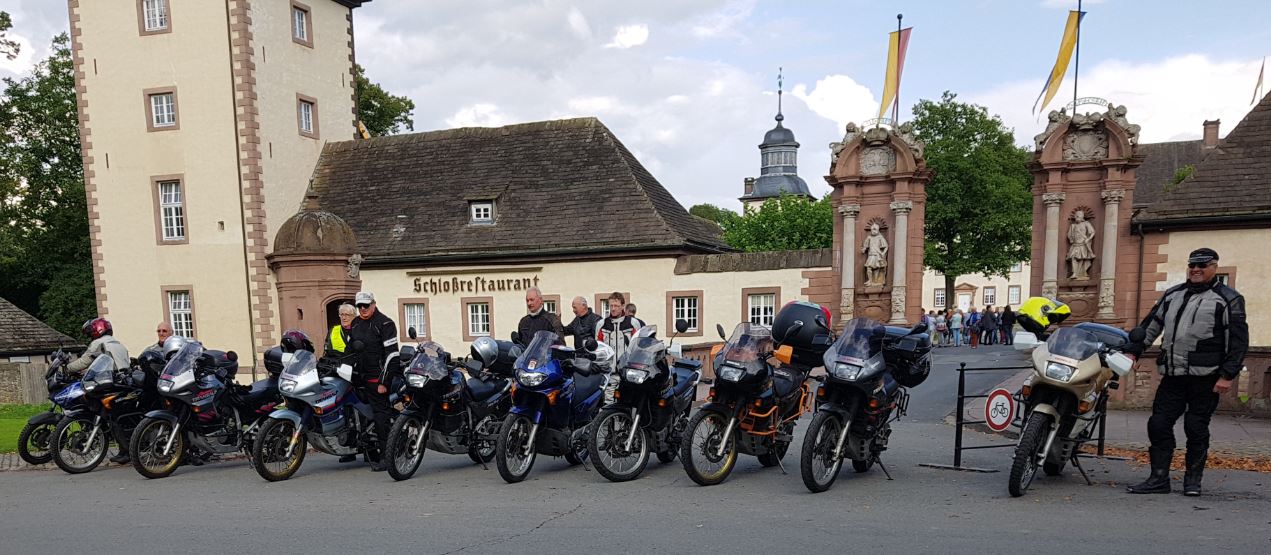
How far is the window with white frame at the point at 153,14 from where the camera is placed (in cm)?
2334

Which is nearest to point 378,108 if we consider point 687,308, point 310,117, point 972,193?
point 310,117

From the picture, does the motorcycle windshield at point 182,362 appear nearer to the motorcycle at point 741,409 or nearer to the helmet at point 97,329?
the helmet at point 97,329

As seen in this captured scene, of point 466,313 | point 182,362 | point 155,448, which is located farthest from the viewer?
point 466,313

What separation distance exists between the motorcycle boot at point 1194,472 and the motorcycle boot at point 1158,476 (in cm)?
12

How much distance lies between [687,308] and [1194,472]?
609 inches

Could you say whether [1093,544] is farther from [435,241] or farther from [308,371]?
[435,241]

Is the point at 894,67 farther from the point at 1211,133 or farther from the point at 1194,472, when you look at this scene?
the point at 1211,133

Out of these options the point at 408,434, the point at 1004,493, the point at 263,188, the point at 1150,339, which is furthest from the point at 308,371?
the point at 263,188

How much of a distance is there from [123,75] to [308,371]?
20705mm

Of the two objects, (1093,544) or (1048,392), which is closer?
(1093,544)

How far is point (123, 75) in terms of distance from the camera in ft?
77.6

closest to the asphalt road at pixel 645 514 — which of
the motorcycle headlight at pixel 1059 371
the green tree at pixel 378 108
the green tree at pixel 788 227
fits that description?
the motorcycle headlight at pixel 1059 371

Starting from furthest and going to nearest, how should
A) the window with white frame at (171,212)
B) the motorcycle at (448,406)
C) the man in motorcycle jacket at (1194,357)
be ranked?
the window with white frame at (171,212) < the motorcycle at (448,406) < the man in motorcycle jacket at (1194,357)

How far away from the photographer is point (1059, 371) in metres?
5.95
